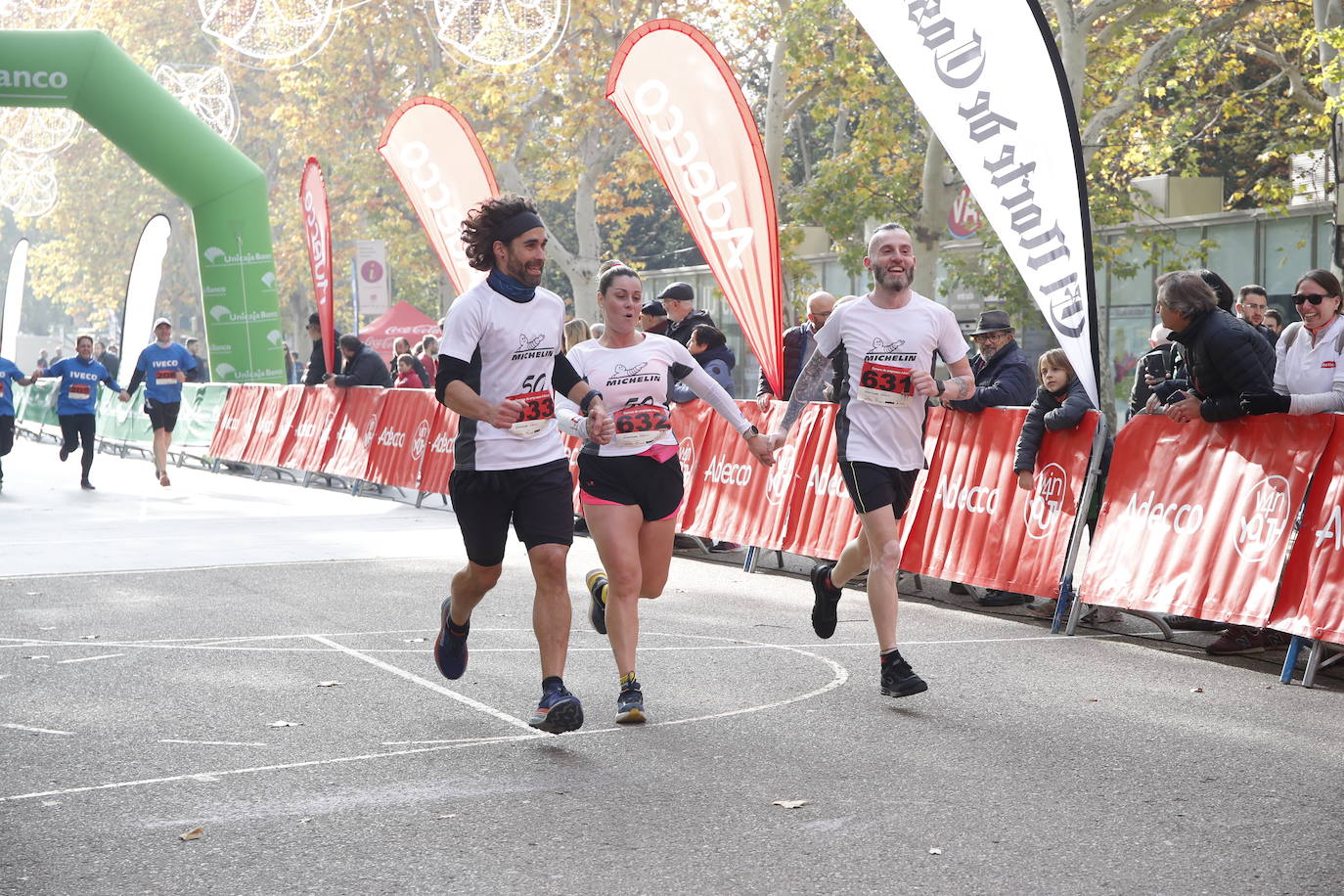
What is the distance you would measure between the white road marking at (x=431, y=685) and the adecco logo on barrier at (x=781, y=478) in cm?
400

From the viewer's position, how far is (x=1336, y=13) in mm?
18594

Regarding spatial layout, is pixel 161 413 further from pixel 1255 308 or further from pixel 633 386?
pixel 633 386

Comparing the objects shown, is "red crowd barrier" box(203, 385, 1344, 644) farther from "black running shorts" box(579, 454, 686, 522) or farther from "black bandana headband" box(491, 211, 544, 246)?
"black bandana headband" box(491, 211, 544, 246)

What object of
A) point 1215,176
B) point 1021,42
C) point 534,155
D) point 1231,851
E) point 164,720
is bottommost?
point 164,720

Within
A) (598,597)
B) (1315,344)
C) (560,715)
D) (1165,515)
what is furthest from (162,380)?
(560,715)

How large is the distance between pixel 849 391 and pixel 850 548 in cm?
75

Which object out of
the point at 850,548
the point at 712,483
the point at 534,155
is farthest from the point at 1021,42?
the point at 534,155

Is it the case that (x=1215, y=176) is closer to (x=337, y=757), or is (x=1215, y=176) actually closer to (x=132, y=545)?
(x=132, y=545)

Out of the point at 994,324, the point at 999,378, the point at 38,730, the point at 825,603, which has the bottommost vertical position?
the point at 38,730

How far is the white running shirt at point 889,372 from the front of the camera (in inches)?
292

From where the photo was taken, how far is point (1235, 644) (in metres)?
8.52

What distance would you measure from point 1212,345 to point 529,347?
11.6 ft

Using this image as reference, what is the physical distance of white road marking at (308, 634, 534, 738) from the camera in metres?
6.62

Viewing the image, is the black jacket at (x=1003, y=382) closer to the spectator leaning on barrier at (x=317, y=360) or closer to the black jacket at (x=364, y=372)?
the black jacket at (x=364, y=372)
